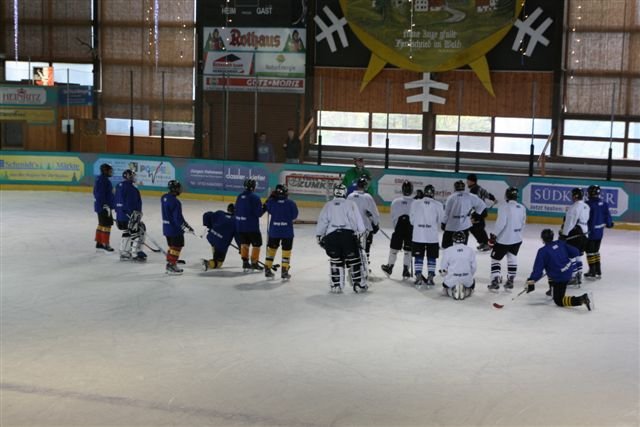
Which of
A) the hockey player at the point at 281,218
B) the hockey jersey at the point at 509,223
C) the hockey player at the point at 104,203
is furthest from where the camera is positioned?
the hockey player at the point at 104,203

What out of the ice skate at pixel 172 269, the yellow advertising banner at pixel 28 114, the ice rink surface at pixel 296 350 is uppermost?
the yellow advertising banner at pixel 28 114

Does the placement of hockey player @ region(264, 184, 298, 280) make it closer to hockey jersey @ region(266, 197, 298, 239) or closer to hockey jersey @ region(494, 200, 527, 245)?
hockey jersey @ region(266, 197, 298, 239)

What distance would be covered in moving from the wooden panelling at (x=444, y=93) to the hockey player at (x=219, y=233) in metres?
9.79

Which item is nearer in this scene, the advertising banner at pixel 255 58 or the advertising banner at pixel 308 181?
the advertising banner at pixel 308 181

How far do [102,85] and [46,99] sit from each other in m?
3.18

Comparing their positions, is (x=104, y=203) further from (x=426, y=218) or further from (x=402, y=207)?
(x=426, y=218)

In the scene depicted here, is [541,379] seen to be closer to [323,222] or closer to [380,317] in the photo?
[380,317]

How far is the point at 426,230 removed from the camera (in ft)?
43.8

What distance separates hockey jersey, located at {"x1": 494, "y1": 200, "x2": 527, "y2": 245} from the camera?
13.1m

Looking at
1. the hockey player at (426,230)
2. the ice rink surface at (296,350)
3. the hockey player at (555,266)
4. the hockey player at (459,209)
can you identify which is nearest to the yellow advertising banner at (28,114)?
the ice rink surface at (296,350)

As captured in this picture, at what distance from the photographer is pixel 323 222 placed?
41.9ft

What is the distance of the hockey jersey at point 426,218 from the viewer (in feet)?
43.6

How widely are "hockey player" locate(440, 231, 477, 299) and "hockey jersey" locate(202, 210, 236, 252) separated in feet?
11.2

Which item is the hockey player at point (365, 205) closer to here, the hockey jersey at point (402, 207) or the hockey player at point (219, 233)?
the hockey jersey at point (402, 207)
